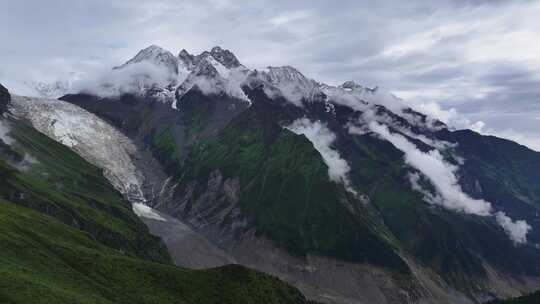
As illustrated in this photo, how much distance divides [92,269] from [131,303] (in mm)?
20789

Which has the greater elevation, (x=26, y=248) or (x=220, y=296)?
(x=26, y=248)

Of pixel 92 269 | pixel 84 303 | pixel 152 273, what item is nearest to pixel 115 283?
pixel 92 269

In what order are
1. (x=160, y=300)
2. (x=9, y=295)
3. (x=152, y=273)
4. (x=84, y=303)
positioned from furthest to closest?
(x=152, y=273) < (x=160, y=300) < (x=84, y=303) < (x=9, y=295)

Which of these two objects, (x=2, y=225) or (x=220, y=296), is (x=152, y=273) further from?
(x=2, y=225)

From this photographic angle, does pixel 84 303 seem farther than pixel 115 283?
No

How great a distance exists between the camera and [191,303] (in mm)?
185125

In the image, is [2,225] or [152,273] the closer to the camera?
[2,225]

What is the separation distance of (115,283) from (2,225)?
143 feet

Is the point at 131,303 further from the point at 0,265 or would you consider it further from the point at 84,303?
the point at 0,265

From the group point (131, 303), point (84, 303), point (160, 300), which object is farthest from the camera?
point (160, 300)

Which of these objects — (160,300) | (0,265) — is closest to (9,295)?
(0,265)

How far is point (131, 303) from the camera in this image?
163875 mm

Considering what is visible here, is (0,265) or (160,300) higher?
(0,265)

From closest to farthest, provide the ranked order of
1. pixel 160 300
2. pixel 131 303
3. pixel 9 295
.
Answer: pixel 9 295 → pixel 131 303 → pixel 160 300
